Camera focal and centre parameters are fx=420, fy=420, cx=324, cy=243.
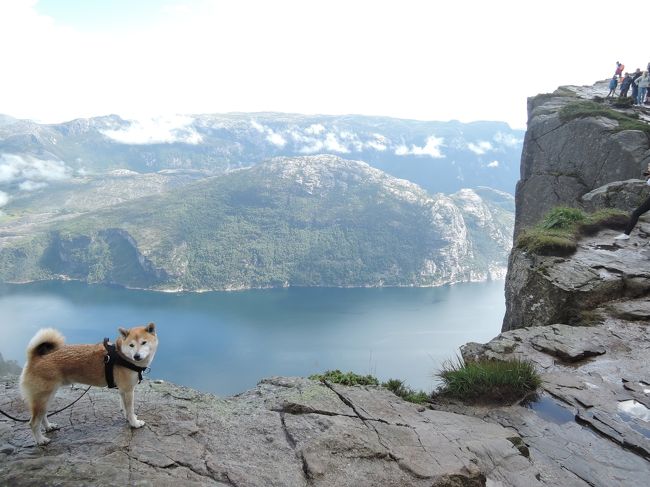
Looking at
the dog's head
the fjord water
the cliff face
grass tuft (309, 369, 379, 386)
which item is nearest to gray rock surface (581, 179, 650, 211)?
the cliff face

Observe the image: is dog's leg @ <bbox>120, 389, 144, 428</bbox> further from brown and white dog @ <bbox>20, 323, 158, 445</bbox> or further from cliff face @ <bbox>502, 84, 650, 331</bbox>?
cliff face @ <bbox>502, 84, 650, 331</bbox>

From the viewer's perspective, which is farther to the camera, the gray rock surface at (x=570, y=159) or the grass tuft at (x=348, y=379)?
the gray rock surface at (x=570, y=159)

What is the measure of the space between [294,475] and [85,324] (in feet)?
545

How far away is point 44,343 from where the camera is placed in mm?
5418

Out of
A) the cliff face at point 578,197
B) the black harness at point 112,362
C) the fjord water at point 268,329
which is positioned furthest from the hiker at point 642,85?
the fjord water at point 268,329

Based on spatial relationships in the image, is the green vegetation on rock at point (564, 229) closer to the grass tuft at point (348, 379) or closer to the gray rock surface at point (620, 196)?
the gray rock surface at point (620, 196)

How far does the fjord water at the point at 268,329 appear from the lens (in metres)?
106

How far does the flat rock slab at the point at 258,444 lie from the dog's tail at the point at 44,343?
1.03 m

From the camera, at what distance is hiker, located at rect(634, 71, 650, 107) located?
97.3 feet

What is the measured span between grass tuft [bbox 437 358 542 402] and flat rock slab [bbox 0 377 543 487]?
2.78 feet

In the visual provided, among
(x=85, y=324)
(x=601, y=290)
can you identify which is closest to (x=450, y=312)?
(x=85, y=324)

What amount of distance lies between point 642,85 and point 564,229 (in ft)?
75.2

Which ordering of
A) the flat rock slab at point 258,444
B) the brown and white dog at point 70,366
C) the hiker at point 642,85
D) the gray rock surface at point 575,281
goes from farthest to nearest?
the hiker at point 642,85, the gray rock surface at point 575,281, the brown and white dog at point 70,366, the flat rock slab at point 258,444

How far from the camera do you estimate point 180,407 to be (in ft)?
20.5
